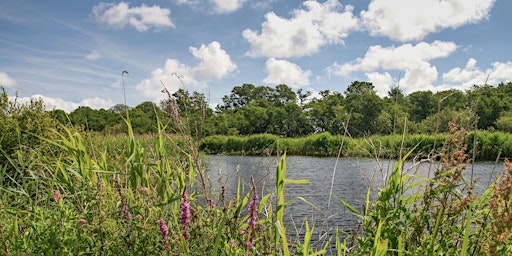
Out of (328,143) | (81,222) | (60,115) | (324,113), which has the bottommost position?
(81,222)

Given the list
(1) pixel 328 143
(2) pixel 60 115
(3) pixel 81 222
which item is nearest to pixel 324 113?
(1) pixel 328 143

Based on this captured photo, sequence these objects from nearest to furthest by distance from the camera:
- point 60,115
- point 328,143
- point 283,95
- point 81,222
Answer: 1. point 81,222
2. point 60,115
3. point 328,143
4. point 283,95

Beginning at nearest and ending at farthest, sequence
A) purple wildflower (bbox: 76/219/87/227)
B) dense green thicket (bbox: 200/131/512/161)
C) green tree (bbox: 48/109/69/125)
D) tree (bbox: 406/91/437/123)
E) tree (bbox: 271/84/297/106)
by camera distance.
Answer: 1. purple wildflower (bbox: 76/219/87/227)
2. green tree (bbox: 48/109/69/125)
3. dense green thicket (bbox: 200/131/512/161)
4. tree (bbox: 406/91/437/123)
5. tree (bbox: 271/84/297/106)

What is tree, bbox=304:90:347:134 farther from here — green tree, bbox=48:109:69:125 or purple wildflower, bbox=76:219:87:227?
purple wildflower, bbox=76:219:87:227

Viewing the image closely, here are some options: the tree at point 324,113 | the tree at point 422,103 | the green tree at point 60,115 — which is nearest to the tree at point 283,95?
the tree at point 324,113

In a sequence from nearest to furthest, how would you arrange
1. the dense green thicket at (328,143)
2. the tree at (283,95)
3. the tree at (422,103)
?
1. the dense green thicket at (328,143)
2. the tree at (422,103)
3. the tree at (283,95)

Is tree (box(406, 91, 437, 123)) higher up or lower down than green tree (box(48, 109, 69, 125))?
higher up

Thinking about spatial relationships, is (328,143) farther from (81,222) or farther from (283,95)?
(283,95)

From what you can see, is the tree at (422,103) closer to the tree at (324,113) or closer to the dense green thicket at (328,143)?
the tree at (324,113)

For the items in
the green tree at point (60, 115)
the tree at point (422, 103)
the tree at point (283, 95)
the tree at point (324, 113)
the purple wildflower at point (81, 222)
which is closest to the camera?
the purple wildflower at point (81, 222)

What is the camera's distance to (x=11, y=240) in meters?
2.30

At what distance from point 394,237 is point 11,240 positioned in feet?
7.36

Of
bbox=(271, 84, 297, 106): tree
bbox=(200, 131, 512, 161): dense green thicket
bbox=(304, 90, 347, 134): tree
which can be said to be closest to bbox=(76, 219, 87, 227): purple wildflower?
bbox=(200, 131, 512, 161): dense green thicket

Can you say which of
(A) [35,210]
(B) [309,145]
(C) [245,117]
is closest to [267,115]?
(C) [245,117]
